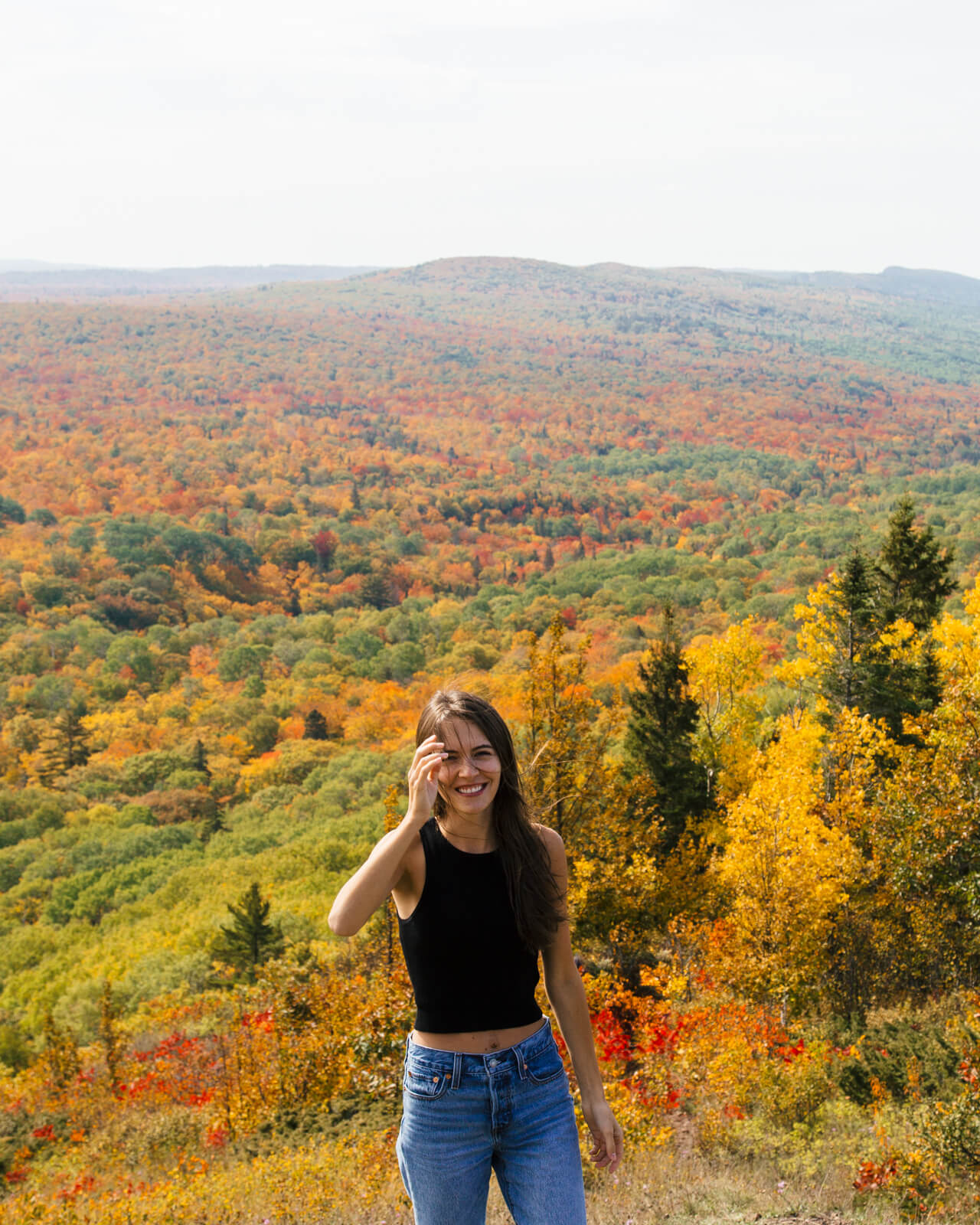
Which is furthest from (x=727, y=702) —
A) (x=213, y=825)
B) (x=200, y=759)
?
(x=200, y=759)

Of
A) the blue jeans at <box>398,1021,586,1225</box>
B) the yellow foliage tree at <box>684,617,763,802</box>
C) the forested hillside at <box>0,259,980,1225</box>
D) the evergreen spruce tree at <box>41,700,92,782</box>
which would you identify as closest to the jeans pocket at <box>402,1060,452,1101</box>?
the blue jeans at <box>398,1021,586,1225</box>

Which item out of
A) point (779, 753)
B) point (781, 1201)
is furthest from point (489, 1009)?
point (779, 753)

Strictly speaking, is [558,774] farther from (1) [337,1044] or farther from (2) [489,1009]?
(2) [489,1009]

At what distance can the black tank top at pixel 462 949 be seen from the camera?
238 centimetres

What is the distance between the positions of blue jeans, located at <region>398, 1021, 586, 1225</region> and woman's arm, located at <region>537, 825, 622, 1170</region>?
23 centimetres

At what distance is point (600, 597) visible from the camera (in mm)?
89000

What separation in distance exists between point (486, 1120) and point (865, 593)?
57.1ft

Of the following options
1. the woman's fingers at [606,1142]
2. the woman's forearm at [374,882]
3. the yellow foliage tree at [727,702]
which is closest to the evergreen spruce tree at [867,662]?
the yellow foliage tree at [727,702]

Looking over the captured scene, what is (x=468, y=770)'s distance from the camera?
96.7 inches

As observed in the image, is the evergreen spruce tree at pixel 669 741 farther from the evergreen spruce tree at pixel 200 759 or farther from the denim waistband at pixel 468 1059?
the evergreen spruce tree at pixel 200 759

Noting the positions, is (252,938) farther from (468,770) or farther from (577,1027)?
(468,770)

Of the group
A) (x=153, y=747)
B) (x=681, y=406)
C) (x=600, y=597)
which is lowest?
(x=153, y=747)

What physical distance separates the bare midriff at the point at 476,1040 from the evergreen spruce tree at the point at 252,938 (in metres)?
21.9

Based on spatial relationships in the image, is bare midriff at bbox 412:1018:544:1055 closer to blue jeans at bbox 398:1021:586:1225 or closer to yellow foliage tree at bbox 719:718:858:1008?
blue jeans at bbox 398:1021:586:1225
